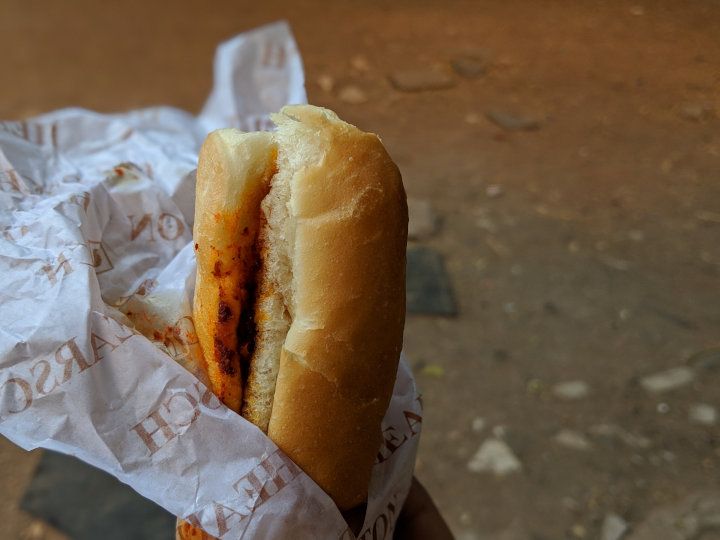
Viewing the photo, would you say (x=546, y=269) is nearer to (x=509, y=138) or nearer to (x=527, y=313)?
(x=527, y=313)

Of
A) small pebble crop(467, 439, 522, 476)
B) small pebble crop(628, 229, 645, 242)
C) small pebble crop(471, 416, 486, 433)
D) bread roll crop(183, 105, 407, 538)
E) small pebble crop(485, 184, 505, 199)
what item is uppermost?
bread roll crop(183, 105, 407, 538)

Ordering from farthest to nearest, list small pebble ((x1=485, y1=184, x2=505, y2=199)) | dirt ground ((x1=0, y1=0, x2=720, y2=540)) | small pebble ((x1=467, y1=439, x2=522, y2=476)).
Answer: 1. small pebble ((x1=485, y1=184, x2=505, y2=199))
2. small pebble ((x1=467, y1=439, x2=522, y2=476))
3. dirt ground ((x1=0, y1=0, x2=720, y2=540))

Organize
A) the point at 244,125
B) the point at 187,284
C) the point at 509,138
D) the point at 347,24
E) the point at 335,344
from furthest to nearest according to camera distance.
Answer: the point at 347,24, the point at 509,138, the point at 244,125, the point at 187,284, the point at 335,344

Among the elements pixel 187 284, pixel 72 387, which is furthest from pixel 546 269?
pixel 72 387

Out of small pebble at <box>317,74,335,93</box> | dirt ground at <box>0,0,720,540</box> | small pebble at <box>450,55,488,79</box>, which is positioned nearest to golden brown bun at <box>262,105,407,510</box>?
dirt ground at <box>0,0,720,540</box>

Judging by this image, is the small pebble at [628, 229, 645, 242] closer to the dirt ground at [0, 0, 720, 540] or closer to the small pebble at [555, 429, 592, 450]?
the dirt ground at [0, 0, 720, 540]

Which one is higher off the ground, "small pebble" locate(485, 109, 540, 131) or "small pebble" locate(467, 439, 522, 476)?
"small pebble" locate(485, 109, 540, 131)

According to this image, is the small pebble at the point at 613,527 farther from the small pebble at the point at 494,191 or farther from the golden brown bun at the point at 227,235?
the small pebble at the point at 494,191

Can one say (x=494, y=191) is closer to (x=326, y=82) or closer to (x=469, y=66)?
(x=469, y=66)
